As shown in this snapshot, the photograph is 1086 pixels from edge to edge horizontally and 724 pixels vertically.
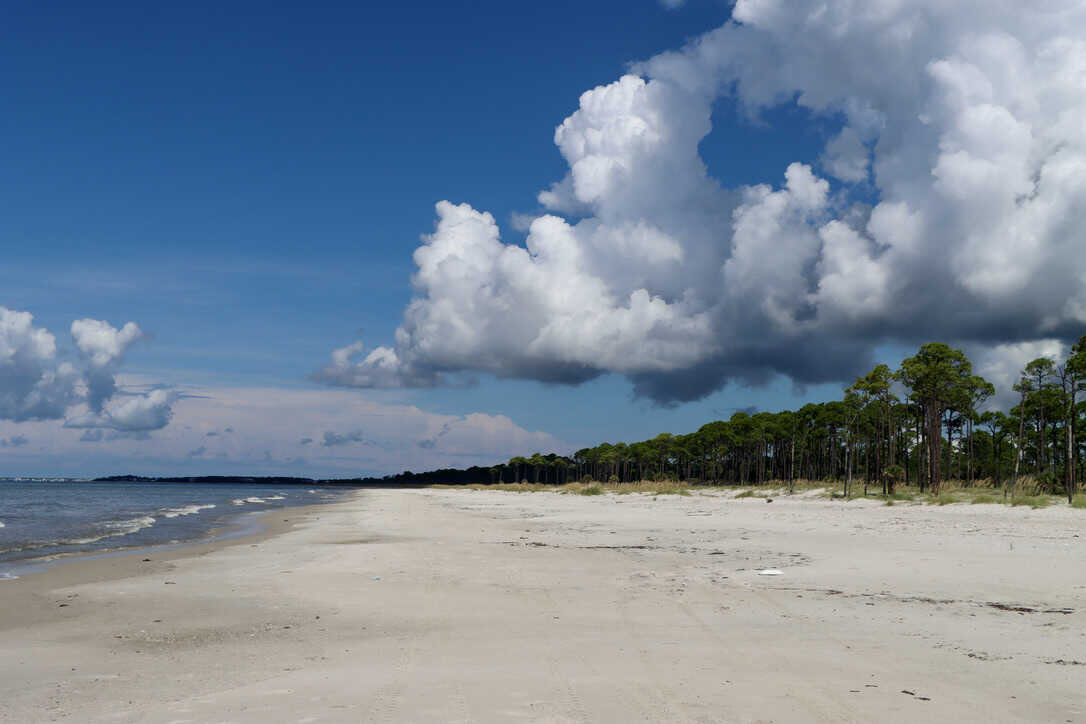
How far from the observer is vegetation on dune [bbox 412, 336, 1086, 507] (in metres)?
46.8

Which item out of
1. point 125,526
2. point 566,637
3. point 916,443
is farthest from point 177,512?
point 916,443

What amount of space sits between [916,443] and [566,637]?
7898 centimetres

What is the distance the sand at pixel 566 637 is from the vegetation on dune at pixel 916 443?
80.5 ft

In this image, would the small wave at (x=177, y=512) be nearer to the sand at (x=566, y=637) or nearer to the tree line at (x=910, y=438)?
the sand at (x=566, y=637)

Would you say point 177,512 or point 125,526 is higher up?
point 125,526

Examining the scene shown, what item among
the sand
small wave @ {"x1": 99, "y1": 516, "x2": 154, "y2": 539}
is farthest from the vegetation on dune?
small wave @ {"x1": 99, "y1": 516, "x2": 154, "y2": 539}

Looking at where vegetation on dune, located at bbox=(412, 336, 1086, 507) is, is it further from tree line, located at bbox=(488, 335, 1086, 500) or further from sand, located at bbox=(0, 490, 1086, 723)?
sand, located at bbox=(0, 490, 1086, 723)

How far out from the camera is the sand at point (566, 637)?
6.23 meters

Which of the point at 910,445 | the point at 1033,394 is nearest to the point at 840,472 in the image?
the point at 910,445

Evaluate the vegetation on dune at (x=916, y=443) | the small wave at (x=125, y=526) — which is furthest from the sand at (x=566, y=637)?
the vegetation on dune at (x=916, y=443)

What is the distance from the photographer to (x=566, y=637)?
888 centimetres

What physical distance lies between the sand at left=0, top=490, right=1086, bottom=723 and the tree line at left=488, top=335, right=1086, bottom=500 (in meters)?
29.8

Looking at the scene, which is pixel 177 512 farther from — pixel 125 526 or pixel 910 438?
pixel 910 438

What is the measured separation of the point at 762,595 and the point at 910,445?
8060cm
